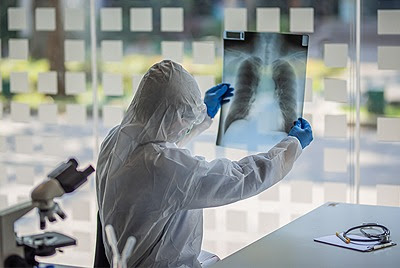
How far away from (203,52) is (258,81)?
2.57 feet

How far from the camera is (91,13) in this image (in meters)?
4.31

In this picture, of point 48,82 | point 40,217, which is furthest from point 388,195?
point 40,217

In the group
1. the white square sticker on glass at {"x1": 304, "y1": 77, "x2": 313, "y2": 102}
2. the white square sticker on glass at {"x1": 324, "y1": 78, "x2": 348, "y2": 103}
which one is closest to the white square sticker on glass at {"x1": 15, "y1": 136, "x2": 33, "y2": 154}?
the white square sticker on glass at {"x1": 304, "y1": 77, "x2": 313, "y2": 102}

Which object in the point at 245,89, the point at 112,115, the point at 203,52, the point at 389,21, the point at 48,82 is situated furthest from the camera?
the point at 48,82

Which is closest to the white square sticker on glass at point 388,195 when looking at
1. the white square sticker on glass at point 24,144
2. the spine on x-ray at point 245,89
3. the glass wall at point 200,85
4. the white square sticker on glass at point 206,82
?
the glass wall at point 200,85

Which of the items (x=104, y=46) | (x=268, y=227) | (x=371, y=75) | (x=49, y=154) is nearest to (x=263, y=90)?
(x=371, y=75)

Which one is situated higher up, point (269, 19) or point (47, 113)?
point (269, 19)

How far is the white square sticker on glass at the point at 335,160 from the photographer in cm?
387

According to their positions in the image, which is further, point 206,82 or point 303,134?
point 206,82

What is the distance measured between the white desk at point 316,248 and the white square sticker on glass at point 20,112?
2113 mm

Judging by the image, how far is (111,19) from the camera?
4.26 meters

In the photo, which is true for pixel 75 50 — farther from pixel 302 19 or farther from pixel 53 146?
pixel 302 19

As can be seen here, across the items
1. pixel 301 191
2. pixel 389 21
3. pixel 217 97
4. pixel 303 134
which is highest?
pixel 389 21

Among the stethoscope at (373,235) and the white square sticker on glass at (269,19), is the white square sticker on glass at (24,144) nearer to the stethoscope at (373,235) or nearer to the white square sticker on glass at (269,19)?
the white square sticker on glass at (269,19)
